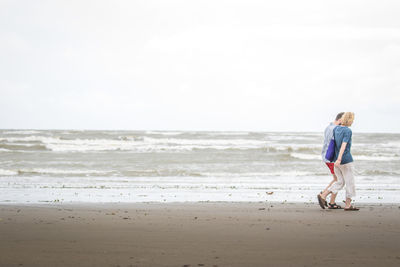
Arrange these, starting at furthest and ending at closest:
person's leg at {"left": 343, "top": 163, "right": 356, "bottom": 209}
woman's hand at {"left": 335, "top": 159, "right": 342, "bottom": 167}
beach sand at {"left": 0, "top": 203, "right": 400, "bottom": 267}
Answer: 1. person's leg at {"left": 343, "top": 163, "right": 356, "bottom": 209}
2. woman's hand at {"left": 335, "top": 159, "right": 342, "bottom": 167}
3. beach sand at {"left": 0, "top": 203, "right": 400, "bottom": 267}

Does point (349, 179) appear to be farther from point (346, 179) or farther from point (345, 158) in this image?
point (345, 158)

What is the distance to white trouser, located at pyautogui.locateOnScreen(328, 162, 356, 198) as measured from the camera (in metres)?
7.18

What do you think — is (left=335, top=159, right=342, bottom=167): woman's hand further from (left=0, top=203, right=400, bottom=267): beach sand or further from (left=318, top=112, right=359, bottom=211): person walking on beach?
(left=0, top=203, right=400, bottom=267): beach sand

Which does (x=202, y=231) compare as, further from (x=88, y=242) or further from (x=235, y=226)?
(x=88, y=242)

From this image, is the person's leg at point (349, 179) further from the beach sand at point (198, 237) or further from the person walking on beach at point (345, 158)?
the beach sand at point (198, 237)

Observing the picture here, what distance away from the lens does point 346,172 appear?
7.22 m

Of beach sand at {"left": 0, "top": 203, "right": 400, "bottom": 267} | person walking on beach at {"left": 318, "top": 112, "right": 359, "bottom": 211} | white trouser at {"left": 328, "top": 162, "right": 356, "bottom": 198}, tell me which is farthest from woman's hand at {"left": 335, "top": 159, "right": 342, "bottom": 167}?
beach sand at {"left": 0, "top": 203, "right": 400, "bottom": 267}

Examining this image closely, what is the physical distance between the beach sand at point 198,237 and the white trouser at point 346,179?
38 centimetres

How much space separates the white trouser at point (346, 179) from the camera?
718 cm

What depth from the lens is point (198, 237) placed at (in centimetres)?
476

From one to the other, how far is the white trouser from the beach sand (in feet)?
1.25

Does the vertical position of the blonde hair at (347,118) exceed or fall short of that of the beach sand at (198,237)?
it exceeds it

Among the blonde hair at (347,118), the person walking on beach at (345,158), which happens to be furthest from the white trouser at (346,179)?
the blonde hair at (347,118)

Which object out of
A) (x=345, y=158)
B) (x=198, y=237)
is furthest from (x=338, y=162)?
(x=198, y=237)
